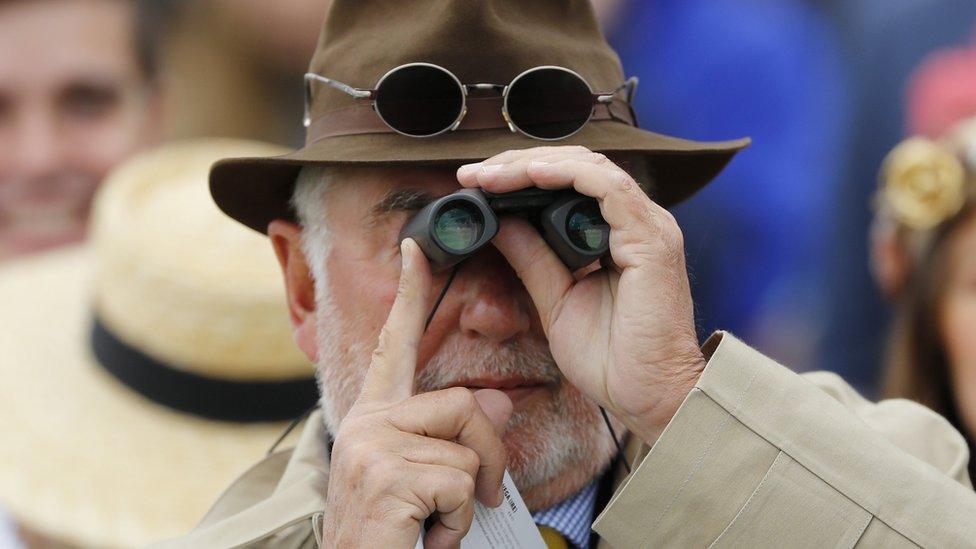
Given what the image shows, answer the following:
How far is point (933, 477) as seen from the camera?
205 cm

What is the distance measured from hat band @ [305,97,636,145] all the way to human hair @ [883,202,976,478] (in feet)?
5.84

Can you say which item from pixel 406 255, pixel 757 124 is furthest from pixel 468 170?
pixel 757 124

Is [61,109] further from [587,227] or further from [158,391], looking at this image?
[587,227]

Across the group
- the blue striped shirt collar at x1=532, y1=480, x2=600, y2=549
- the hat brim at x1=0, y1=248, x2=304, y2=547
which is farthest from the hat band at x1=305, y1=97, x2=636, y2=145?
the hat brim at x1=0, y1=248, x2=304, y2=547

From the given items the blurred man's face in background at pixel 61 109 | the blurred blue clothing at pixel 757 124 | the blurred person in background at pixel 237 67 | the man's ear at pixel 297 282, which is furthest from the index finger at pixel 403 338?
the blurred man's face in background at pixel 61 109

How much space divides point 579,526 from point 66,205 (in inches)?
148

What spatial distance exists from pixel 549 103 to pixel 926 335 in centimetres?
213

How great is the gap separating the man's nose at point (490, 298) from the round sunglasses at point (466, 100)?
0.86 feet

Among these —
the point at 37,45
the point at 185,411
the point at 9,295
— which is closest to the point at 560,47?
the point at 185,411

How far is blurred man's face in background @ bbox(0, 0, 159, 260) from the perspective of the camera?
211 inches

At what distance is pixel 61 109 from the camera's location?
17.9 feet

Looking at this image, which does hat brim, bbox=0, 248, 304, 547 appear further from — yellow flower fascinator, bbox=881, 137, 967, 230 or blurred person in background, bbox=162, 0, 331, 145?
yellow flower fascinator, bbox=881, 137, 967, 230

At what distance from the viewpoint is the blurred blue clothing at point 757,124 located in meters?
4.88

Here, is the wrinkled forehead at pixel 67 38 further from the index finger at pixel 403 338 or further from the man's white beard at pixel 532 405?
the index finger at pixel 403 338
